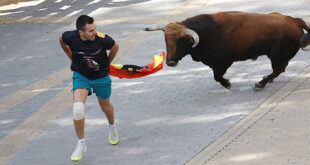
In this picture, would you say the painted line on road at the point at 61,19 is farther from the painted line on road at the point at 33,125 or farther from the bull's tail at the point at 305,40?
the bull's tail at the point at 305,40

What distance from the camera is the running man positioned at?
686 centimetres

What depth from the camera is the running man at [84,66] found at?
6855 mm

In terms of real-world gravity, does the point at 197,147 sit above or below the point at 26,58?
above

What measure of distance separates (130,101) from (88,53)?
2.34 metres

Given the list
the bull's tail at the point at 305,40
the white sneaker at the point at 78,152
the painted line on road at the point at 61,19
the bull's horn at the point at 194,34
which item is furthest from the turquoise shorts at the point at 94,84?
the painted line on road at the point at 61,19

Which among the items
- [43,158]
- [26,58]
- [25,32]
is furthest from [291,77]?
[25,32]

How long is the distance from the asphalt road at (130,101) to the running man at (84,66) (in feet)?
1.94

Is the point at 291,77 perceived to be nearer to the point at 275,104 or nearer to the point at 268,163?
the point at 275,104

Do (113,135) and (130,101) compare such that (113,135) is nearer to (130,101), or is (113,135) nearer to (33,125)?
(33,125)

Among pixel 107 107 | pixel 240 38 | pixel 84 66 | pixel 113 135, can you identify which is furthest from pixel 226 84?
pixel 84 66

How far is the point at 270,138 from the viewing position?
7277 millimetres

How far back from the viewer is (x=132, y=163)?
6969 mm

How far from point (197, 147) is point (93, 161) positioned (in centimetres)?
128

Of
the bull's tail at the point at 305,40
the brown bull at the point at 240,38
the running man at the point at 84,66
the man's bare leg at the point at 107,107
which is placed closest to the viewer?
the running man at the point at 84,66
